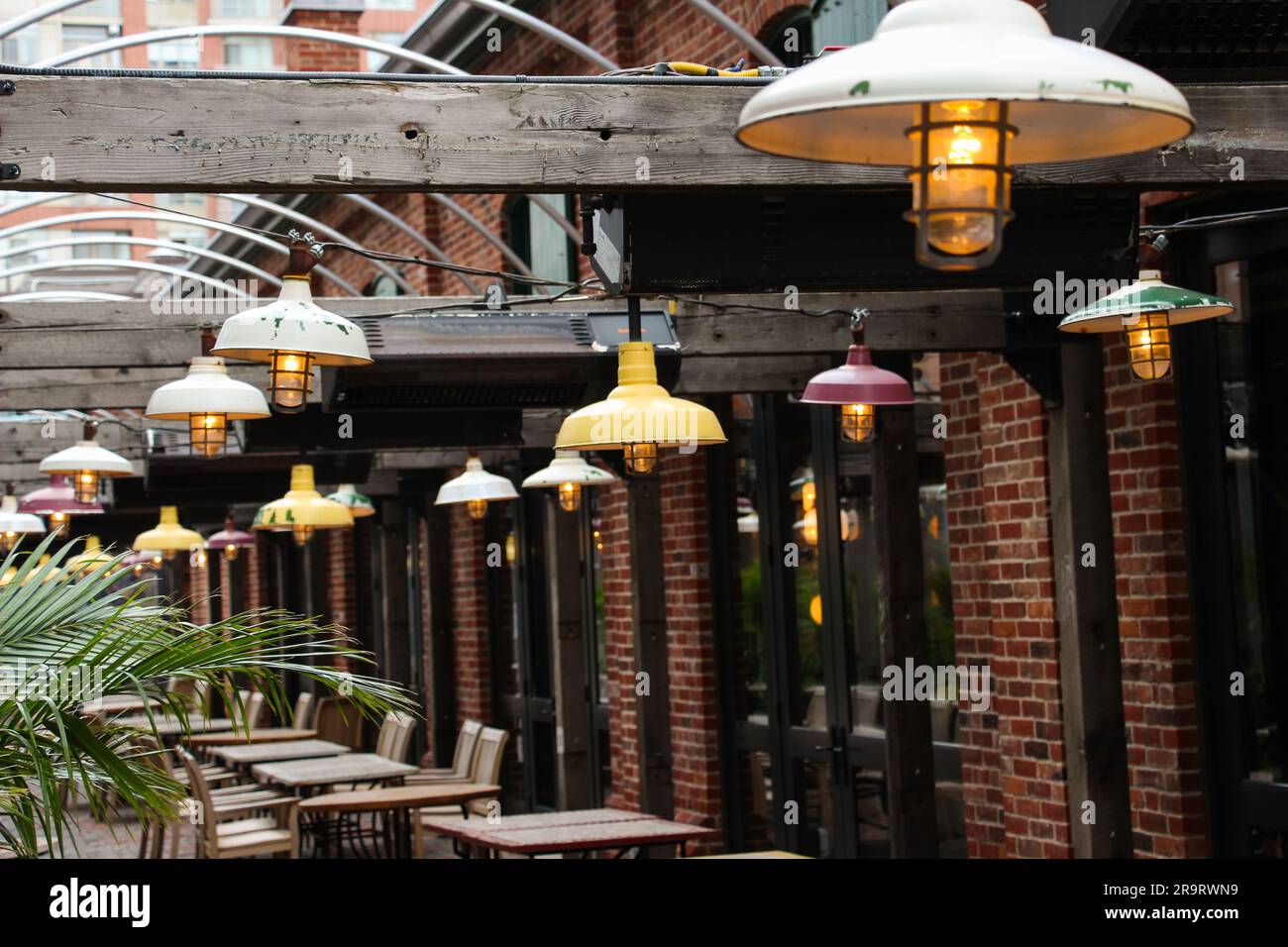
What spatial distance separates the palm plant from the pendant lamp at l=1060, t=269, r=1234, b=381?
2340 millimetres

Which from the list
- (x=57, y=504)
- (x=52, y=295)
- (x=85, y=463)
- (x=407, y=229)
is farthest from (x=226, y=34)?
(x=52, y=295)


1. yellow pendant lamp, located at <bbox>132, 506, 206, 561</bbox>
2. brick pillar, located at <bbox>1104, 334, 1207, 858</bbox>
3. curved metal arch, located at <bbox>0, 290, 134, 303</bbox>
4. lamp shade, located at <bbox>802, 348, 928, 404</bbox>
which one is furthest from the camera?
yellow pendant lamp, located at <bbox>132, 506, 206, 561</bbox>

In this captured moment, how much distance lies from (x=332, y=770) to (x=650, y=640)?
3.41 metres

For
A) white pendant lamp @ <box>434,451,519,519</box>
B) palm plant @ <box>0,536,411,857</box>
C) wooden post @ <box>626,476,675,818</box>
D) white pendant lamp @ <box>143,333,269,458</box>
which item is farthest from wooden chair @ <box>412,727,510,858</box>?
palm plant @ <box>0,536,411,857</box>

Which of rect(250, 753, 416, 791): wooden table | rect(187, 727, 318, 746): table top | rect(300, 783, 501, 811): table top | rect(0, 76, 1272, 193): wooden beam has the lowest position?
rect(187, 727, 318, 746): table top

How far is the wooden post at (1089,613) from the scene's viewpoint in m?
6.46

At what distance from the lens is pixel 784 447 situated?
10.1m

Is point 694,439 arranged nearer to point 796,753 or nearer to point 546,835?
point 546,835

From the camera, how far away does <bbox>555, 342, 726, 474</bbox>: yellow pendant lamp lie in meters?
4.78

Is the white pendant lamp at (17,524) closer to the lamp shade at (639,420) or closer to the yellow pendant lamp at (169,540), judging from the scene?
the yellow pendant lamp at (169,540)

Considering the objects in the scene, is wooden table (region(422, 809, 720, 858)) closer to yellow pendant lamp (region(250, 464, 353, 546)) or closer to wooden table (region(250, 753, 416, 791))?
yellow pendant lamp (region(250, 464, 353, 546))

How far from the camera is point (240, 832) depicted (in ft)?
36.6
